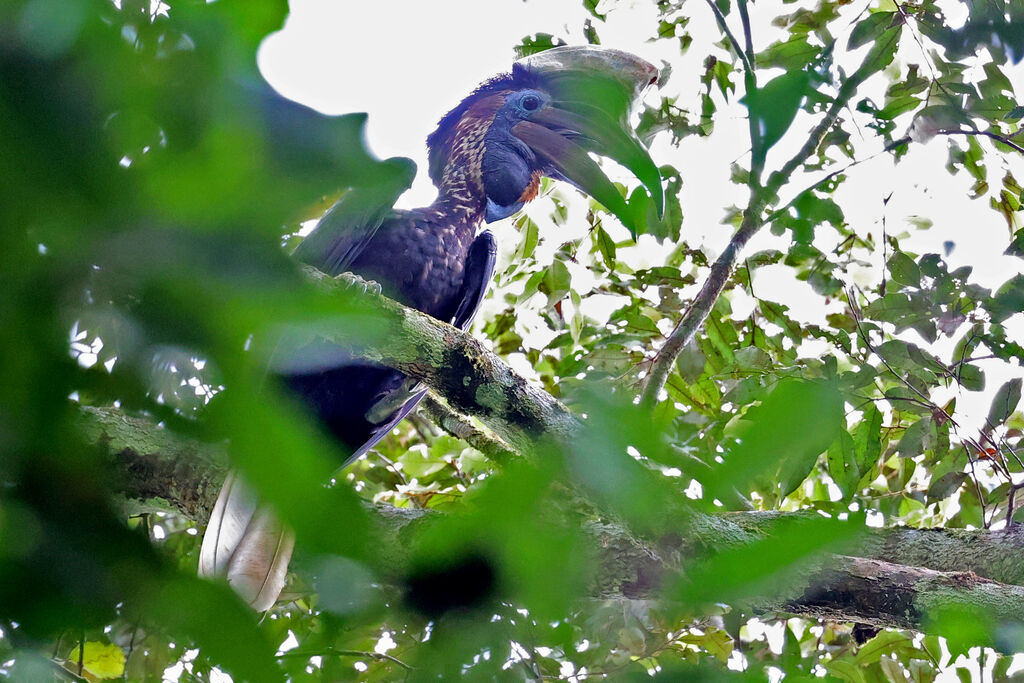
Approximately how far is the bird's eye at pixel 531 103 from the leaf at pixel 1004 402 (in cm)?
161

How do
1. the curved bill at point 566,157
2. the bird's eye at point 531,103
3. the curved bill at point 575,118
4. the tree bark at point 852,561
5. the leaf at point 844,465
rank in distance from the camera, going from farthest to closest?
the bird's eye at point 531,103
the curved bill at point 566,157
the curved bill at point 575,118
the leaf at point 844,465
the tree bark at point 852,561

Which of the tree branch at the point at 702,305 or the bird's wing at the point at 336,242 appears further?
the tree branch at the point at 702,305

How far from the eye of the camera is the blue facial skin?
2668 mm

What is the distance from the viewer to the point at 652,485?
1.24 feet

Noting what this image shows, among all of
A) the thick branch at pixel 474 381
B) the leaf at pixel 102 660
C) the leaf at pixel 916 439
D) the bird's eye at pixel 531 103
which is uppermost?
the bird's eye at pixel 531 103

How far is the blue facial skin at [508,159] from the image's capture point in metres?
2.67

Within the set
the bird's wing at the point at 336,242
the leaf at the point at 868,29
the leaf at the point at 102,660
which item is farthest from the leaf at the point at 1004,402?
the leaf at the point at 102,660

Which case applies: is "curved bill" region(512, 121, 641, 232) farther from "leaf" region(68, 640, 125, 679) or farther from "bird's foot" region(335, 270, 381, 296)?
"leaf" region(68, 640, 125, 679)

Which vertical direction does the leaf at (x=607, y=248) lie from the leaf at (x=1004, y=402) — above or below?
above

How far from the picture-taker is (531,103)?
113 inches

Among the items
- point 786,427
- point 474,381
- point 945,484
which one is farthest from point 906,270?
point 786,427

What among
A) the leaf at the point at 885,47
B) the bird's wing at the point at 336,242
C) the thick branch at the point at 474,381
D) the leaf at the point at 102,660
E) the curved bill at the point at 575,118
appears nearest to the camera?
the leaf at the point at 102,660

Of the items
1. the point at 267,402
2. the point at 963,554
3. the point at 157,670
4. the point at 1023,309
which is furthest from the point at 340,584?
the point at 1023,309

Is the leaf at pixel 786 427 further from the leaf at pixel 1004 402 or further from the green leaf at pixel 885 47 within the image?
the green leaf at pixel 885 47
